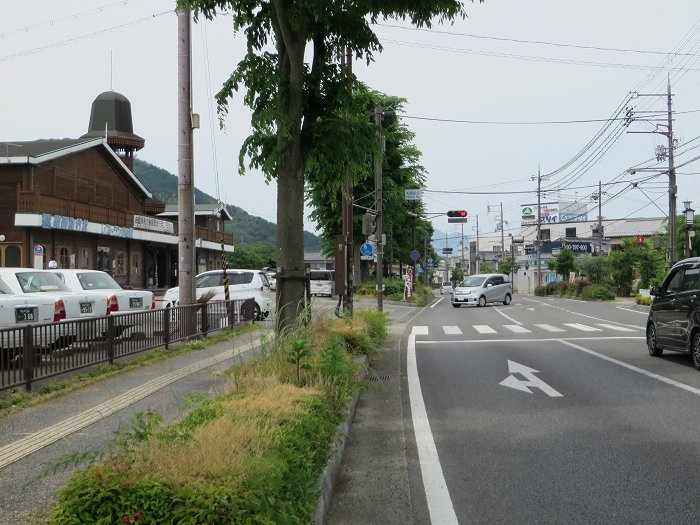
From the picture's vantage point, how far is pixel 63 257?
3216 cm

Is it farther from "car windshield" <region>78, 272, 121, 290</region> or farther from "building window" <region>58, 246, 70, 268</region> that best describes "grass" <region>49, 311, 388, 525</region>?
"building window" <region>58, 246, 70, 268</region>

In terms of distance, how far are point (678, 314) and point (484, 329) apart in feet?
31.7

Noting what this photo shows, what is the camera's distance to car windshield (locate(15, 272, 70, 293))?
11.0 m

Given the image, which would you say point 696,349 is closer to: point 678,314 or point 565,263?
point 678,314

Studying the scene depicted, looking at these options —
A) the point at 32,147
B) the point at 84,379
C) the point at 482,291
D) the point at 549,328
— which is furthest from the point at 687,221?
the point at 32,147

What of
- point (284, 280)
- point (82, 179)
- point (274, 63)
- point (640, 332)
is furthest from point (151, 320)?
point (82, 179)

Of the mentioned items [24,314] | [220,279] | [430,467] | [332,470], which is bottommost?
[430,467]

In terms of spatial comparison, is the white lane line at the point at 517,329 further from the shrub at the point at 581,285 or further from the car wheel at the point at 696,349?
the shrub at the point at 581,285

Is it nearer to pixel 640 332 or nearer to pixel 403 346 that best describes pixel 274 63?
pixel 403 346

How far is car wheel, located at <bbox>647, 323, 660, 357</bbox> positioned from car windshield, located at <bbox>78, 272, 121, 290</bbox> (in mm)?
11219

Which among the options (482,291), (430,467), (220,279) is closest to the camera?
(430,467)

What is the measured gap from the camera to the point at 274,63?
384 inches

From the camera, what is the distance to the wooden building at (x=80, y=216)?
29500 millimetres

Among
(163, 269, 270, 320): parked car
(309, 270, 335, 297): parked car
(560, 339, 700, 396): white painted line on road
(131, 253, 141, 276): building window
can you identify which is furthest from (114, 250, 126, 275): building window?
(560, 339, 700, 396): white painted line on road
